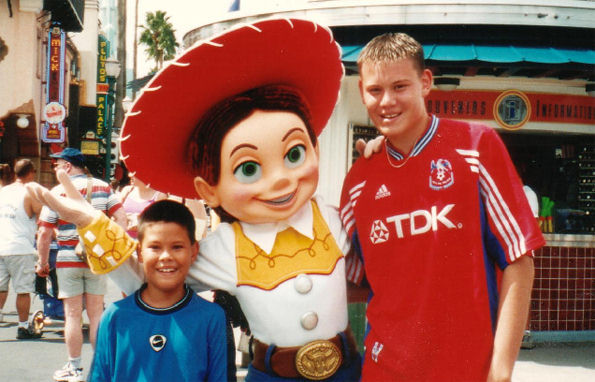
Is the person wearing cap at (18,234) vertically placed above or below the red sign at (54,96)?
below

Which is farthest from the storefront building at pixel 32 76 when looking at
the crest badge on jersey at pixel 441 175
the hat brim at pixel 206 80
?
the crest badge on jersey at pixel 441 175

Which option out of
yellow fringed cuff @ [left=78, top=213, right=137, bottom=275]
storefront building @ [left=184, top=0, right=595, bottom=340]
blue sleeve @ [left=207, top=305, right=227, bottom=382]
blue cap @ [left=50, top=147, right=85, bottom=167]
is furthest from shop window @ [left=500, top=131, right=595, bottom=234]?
yellow fringed cuff @ [left=78, top=213, right=137, bottom=275]

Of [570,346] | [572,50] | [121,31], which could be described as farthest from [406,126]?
[121,31]

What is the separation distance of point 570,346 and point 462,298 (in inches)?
193

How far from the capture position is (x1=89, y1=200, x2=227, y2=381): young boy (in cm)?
245

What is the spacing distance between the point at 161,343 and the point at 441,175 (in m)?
1.20

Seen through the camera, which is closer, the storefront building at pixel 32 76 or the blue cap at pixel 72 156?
the blue cap at pixel 72 156

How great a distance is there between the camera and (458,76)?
21.2 ft

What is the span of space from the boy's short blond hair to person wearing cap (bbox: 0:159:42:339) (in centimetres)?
535

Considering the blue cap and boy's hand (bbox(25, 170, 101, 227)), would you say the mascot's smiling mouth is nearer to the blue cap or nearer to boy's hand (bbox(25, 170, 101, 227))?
boy's hand (bbox(25, 170, 101, 227))

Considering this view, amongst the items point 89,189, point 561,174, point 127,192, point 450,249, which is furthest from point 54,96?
point 450,249

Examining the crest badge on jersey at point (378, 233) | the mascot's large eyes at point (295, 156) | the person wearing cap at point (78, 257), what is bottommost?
the person wearing cap at point (78, 257)

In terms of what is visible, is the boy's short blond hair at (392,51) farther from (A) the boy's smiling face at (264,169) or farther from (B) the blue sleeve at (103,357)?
(B) the blue sleeve at (103,357)

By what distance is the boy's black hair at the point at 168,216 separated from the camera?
8.38 ft
